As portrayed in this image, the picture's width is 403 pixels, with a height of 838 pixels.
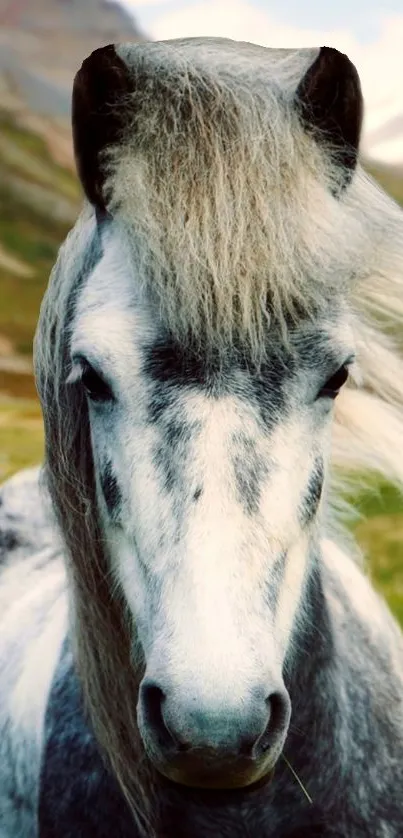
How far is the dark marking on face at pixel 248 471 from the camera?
182 cm

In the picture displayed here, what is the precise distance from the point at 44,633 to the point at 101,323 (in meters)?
1.44

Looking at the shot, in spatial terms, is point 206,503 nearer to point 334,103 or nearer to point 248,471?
point 248,471

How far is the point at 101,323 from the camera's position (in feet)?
6.65

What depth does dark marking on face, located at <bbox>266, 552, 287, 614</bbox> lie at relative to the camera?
1.84 m

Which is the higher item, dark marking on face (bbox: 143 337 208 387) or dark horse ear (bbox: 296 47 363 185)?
dark horse ear (bbox: 296 47 363 185)

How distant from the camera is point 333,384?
2066mm

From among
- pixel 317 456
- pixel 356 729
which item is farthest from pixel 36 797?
pixel 317 456

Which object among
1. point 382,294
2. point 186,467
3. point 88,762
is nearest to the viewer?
point 186,467

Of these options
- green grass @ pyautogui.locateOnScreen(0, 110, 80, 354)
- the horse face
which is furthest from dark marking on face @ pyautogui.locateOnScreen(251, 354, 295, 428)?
green grass @ pyautogui.locateOnScreen(0, 110, 80, 354)

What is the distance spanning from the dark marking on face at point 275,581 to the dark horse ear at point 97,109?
932mm

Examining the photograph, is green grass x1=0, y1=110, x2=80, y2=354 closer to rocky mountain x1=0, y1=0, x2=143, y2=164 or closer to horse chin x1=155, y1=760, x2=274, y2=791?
rocky mountain x1=0, y1=0, x2=143, y2=164

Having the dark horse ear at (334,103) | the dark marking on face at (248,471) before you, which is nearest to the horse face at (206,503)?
the dark marking on face at (248,471)

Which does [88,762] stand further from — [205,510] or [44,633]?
[205,510]

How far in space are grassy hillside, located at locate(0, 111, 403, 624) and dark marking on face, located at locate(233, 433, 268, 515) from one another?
1.03 m
